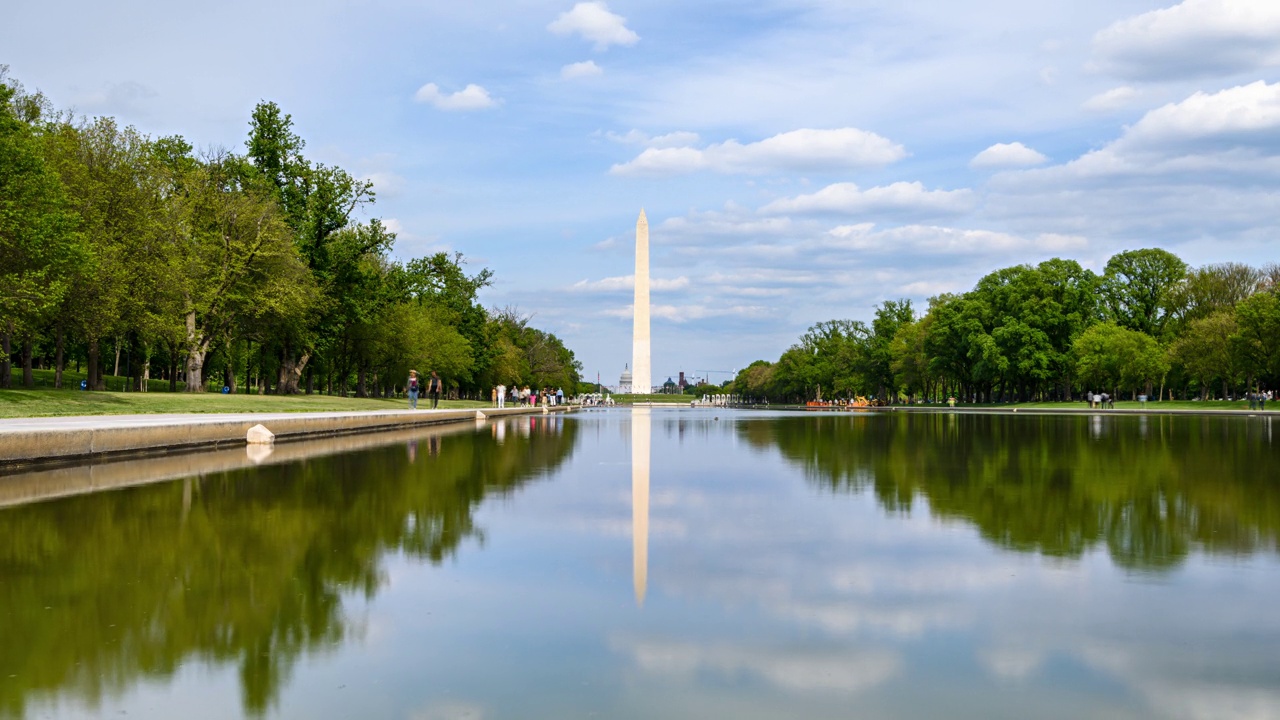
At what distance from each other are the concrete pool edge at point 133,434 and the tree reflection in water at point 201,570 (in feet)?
12.3

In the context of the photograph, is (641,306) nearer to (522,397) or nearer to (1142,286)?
(522,397)

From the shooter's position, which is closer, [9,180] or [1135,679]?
[1135,679]

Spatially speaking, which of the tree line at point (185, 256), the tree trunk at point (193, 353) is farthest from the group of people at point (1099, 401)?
the tree trunk at point (193, 353)

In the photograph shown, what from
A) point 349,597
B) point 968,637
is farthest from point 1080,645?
point 349,597

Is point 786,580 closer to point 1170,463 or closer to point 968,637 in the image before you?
point 968,637

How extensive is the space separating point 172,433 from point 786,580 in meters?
17.5

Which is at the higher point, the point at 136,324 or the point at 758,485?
the point at 136,324

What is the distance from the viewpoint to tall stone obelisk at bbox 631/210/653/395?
79.4 meters

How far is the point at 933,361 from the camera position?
3812 inches

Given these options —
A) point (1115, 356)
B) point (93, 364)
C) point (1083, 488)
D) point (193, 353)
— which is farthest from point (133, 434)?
point (1115, 356)

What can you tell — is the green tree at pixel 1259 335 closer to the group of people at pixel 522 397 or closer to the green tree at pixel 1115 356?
the green tree at pixel 1115 356

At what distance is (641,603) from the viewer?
6.88 metres

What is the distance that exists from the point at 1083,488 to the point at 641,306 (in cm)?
6842

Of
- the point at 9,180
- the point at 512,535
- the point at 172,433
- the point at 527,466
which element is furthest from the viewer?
the point at 9,180
